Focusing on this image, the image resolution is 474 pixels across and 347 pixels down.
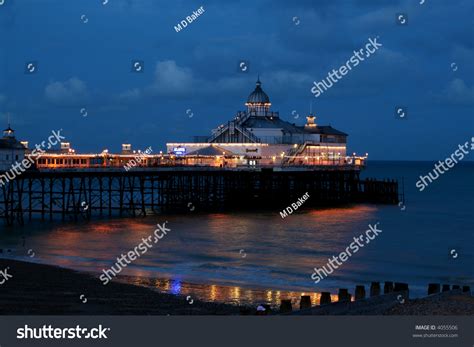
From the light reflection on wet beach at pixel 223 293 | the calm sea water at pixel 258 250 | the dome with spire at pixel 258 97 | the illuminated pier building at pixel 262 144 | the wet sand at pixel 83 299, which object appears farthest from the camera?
the dome with spire at pixel 258 97

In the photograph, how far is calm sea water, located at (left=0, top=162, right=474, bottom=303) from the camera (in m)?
29.5

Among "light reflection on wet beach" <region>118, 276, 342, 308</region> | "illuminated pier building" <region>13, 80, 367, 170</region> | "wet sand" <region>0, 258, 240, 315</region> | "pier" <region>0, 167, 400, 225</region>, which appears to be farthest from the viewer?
"illuminated pier building" <region>13, 80, 367, 170</region>

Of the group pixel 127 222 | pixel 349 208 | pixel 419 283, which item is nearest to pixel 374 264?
pixel 419 283

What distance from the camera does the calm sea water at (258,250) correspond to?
2955 centimetres

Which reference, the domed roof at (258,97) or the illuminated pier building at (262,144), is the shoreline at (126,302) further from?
the domed roof at (258,97)

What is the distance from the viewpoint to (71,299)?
23.8 meters

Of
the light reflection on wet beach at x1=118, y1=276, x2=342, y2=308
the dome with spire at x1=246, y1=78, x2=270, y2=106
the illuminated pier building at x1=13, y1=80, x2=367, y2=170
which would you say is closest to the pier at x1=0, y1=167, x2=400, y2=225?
the illuminated pier building at x1=13, y1=80, x2=367, y2=170

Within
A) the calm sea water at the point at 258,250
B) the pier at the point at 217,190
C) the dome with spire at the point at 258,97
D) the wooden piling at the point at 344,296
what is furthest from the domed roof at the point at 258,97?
the wooden piling at the point at 344,296

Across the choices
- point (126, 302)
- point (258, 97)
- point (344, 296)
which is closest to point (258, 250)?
point (126, 302)

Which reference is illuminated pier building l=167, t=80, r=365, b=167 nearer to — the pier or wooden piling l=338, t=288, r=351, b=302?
the pier

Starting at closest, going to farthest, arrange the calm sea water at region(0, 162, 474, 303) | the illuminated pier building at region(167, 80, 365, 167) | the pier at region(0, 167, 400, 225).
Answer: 1. the calm sea water at region(0, 162, 474, 303)
2. the pier at region(0, 167, 400, 225)
3. the illuminated pier building at region(167, 80, 365, 167)

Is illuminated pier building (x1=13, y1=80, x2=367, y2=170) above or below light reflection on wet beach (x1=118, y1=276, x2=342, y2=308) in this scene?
above

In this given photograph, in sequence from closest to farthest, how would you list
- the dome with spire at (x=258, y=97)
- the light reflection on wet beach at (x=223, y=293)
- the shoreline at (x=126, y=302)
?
the shoreline at (x=126, y=302)
the light reflection on wet beach at (x=223, y=293)
the dome with spire at (x=258, y=97)
